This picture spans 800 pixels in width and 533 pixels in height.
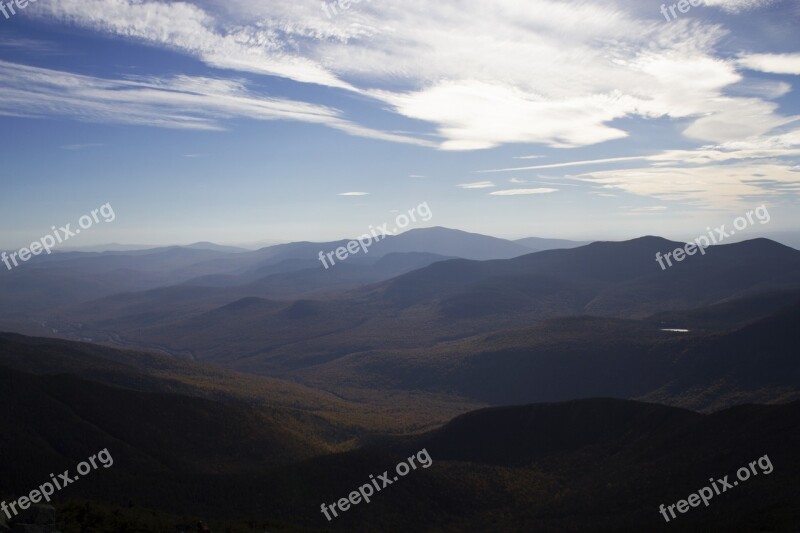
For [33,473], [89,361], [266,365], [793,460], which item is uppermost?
[793,460]

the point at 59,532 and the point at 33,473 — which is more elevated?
the point at 59,532

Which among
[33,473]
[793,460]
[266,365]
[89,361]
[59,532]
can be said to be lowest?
[266,365]

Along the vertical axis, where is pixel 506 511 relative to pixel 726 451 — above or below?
below

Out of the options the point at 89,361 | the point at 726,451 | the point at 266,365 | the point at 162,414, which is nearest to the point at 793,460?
the point at 726,451

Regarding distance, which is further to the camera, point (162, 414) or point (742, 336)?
point (742, 336)

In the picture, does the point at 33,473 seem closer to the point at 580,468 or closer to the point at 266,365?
the point at 580,468

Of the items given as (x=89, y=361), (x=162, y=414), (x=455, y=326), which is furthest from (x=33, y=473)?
(x=455, y=326)

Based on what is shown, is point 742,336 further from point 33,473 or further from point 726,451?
point 33,473

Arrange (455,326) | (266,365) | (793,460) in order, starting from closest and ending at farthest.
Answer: (793,460), (266,365), (455,326)

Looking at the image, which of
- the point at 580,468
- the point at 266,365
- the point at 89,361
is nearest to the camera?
the point at 580,468
